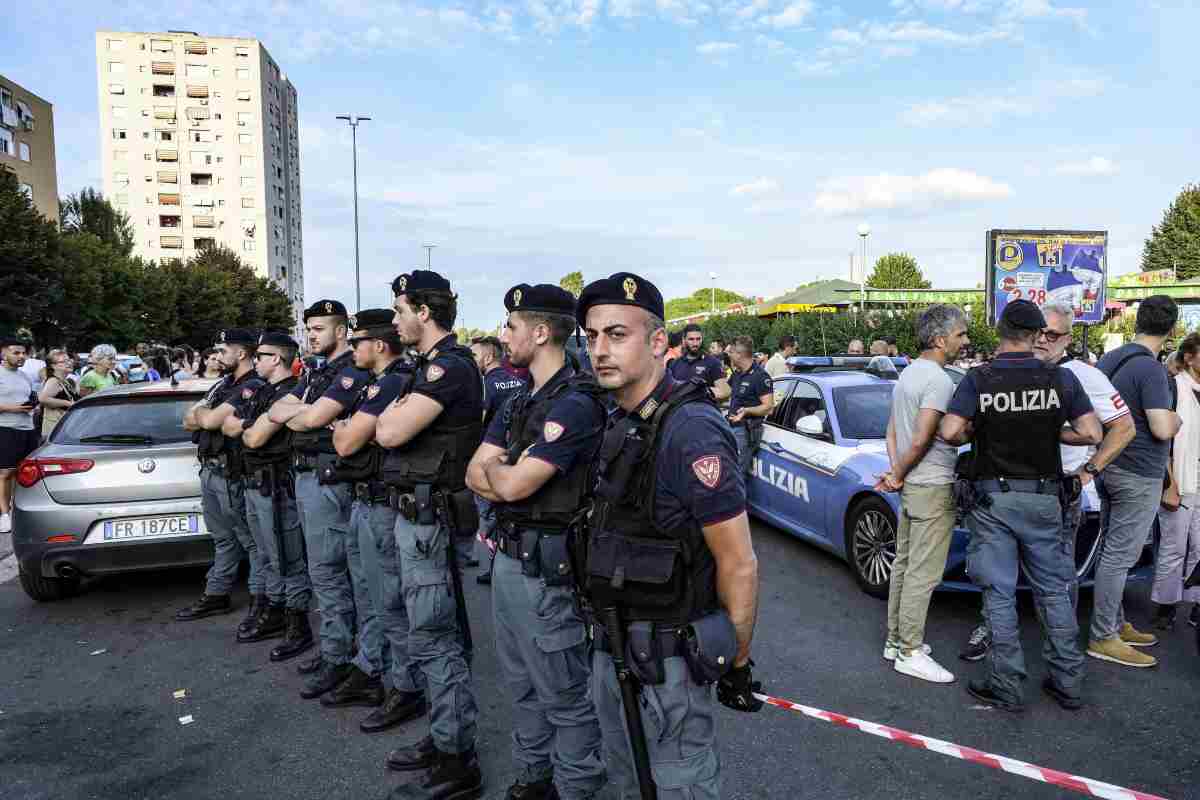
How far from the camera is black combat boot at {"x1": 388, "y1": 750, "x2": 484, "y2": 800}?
301 cm

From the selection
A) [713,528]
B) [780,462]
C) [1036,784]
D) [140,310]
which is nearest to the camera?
[713,528]

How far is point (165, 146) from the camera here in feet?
262

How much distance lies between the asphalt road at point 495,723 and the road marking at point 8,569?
141 centimetres

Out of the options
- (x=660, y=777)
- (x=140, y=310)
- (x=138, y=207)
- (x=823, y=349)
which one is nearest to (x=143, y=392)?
(x=660, y=777)

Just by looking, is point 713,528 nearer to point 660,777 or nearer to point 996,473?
point 660,777

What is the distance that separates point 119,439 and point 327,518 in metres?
2.36

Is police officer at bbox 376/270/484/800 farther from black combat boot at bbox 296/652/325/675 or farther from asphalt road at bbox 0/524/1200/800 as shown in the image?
black combat boot at bbox 296/652/325/675

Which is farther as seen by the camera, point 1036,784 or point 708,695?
point 1036,784

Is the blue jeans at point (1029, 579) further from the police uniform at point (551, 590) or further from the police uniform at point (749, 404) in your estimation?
the police uniform at point (749, 404)

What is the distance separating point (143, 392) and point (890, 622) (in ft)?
17.2

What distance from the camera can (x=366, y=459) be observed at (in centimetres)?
359

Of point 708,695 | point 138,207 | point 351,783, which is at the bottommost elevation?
point 351,783

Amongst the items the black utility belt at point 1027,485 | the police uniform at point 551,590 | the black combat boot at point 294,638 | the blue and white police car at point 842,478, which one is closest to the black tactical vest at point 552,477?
the police uniform at point 551,590

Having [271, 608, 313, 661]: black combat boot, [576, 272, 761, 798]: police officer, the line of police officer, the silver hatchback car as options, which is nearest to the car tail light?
the silver hatchback car
